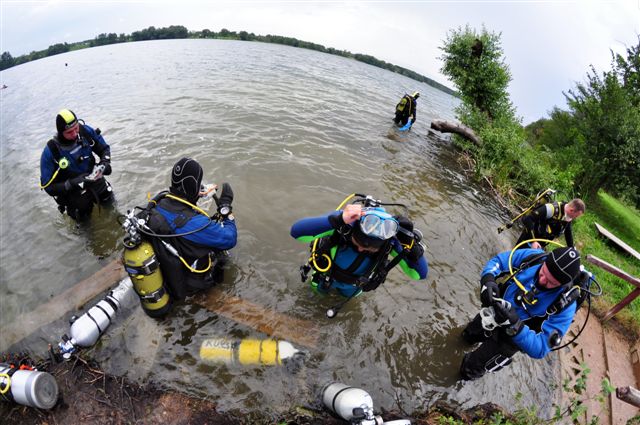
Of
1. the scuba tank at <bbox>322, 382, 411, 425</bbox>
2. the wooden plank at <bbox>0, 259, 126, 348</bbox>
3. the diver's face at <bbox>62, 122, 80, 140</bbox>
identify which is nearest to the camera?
the scuba tank at <bbox>322, 382, 411, 425</bbox>

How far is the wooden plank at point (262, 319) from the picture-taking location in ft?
14.9

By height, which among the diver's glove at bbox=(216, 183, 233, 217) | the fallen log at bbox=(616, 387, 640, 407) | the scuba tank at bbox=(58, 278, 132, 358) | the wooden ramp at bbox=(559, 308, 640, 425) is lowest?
the wooden ramp at bbox=(559, 308, 640, 425)

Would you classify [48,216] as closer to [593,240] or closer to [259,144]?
[259,144]

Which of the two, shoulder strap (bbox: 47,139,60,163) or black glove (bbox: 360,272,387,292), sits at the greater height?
shoulder strap (bbox: 47,139,60,163)

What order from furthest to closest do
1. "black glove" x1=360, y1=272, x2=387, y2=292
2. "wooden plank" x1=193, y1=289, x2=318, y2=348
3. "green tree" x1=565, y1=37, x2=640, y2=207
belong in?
"green tree" x1=565, y1=37, x2=640, y2=207
"wooden plank" x1=193, y1=289, x2=318, y2=348
"black glove" x1=360, y1=272, x2=387, y2=292

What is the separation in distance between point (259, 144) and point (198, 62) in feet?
73.1

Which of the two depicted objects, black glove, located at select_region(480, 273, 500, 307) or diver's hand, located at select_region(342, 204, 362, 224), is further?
black glove, located at select_region(480, 273, 500, 307)

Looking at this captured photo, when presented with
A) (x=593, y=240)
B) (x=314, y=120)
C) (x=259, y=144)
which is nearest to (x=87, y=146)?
(x=259, y=144)

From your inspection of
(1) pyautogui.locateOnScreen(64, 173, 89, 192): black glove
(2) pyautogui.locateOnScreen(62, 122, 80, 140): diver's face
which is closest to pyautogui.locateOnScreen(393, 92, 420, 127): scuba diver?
(2) pyautogui.locateOnScreen(62, 122, 80, 140): diver's face

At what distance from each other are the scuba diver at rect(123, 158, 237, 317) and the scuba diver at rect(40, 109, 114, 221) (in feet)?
8.67

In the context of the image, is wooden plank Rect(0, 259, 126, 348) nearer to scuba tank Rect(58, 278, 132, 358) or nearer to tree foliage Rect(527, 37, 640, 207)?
scuba tank Rect(58, 278, 132, 358)

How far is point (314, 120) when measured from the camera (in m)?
13.5

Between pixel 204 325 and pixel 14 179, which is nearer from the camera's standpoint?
pixel 204 325

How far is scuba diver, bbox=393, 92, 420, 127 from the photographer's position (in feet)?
44.8
